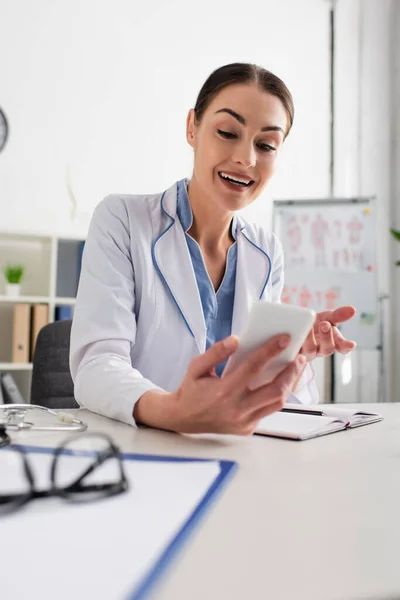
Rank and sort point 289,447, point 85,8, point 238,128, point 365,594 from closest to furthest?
point 365,594
point 289,447
point 238,128
point 85,8

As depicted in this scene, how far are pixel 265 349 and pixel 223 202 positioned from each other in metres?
0.78

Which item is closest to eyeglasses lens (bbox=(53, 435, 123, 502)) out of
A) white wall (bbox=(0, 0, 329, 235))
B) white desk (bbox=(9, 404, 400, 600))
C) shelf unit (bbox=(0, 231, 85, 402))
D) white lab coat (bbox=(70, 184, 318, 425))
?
white desk (bbox=(9, 404, 400, 600))

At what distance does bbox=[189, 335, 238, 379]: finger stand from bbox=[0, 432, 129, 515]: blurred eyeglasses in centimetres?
18

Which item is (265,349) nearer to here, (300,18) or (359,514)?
(359,514)

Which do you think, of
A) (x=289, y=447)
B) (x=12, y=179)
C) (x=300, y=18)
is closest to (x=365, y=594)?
(x=289, y=447)

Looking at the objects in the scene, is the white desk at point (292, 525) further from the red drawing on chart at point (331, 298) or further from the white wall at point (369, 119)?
the white wall at point (369, 119)

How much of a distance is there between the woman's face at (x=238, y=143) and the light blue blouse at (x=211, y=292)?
80mm

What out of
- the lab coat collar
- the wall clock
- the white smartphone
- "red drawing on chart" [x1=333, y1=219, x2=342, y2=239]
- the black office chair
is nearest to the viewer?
the white smartphone

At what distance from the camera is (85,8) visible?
12.3 feet

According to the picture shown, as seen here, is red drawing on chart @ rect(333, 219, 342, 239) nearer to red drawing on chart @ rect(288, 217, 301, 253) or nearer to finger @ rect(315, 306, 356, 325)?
red drawing on chart @ rect(288, 217, 301, 253)

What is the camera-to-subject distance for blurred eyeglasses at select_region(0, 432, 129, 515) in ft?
1.59

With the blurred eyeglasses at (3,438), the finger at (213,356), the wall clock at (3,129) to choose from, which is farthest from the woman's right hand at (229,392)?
the wall clock at (3,129)

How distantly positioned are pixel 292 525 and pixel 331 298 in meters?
3.49

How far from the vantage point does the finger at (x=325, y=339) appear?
114 cm
